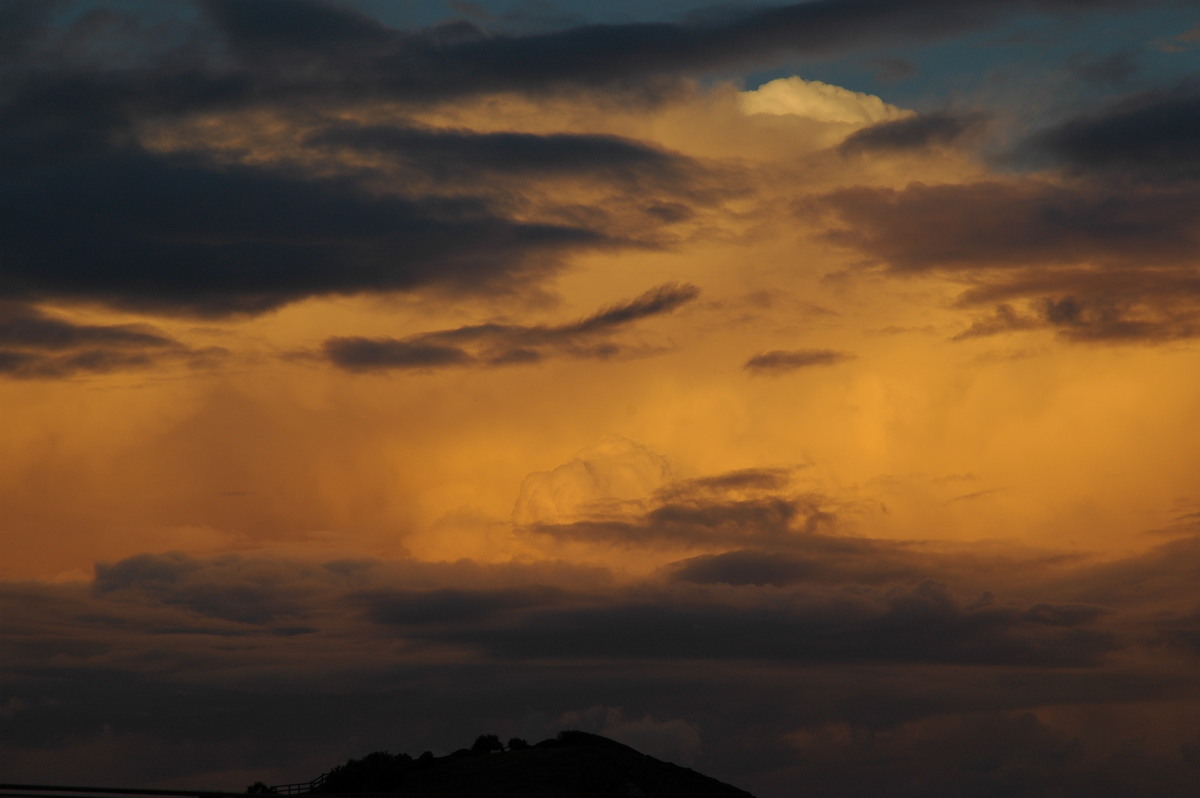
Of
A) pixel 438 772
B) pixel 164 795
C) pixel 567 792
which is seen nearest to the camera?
pixel 164 795

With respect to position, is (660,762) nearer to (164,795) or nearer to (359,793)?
(359,793)

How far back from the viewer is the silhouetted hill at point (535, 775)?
147625mm

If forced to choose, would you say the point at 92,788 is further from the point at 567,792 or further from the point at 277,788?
the point at 567,792

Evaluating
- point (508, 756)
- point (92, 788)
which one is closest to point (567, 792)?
point (508, 756)

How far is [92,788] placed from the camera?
3826 inches

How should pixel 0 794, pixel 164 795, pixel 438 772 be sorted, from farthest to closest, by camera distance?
pixel 438 772
pixel 164 795
pixel 0 794

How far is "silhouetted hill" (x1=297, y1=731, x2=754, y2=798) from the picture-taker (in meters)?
148

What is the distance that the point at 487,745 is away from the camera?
567 feet

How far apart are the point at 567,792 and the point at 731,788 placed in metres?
28.2

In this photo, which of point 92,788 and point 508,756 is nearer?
point 92,788

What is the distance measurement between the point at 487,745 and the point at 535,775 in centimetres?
2298

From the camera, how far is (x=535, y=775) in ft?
496

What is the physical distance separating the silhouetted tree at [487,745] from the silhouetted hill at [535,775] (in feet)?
0.64

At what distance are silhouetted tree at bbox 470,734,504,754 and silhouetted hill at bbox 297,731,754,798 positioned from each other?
19 centimetres
